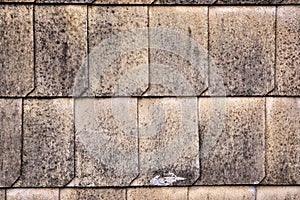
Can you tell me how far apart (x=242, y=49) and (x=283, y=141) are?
1.05 feet

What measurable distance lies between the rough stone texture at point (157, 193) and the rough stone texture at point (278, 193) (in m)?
0.24

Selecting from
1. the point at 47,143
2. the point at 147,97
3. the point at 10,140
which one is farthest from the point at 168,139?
the point at 10,140

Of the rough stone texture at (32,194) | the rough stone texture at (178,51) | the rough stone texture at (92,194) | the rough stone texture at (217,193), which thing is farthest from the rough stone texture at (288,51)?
the rough stone texture at (32,194)

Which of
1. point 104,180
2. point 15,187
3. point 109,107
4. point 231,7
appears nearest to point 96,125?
point 109,107

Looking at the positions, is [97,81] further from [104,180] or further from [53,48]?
[104,180]

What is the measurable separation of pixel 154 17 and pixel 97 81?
0.27m

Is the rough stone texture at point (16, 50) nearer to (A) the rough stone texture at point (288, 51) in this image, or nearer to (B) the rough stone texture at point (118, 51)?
(B) the rough stone texture at point (118, 51)

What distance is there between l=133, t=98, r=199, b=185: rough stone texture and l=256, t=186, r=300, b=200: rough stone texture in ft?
0.72

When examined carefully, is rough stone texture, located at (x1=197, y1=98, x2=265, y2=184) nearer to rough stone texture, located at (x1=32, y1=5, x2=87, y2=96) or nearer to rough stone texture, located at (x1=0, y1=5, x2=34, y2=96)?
rough stone texture, located at (x1=32, y1=5, x2=87, y2=96)

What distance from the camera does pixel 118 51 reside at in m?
1.48

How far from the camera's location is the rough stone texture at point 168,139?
1490 mm

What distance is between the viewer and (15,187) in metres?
1.49

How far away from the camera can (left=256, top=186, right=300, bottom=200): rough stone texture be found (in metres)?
1.53

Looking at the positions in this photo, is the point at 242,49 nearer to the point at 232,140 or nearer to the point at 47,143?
the point at 232,140
